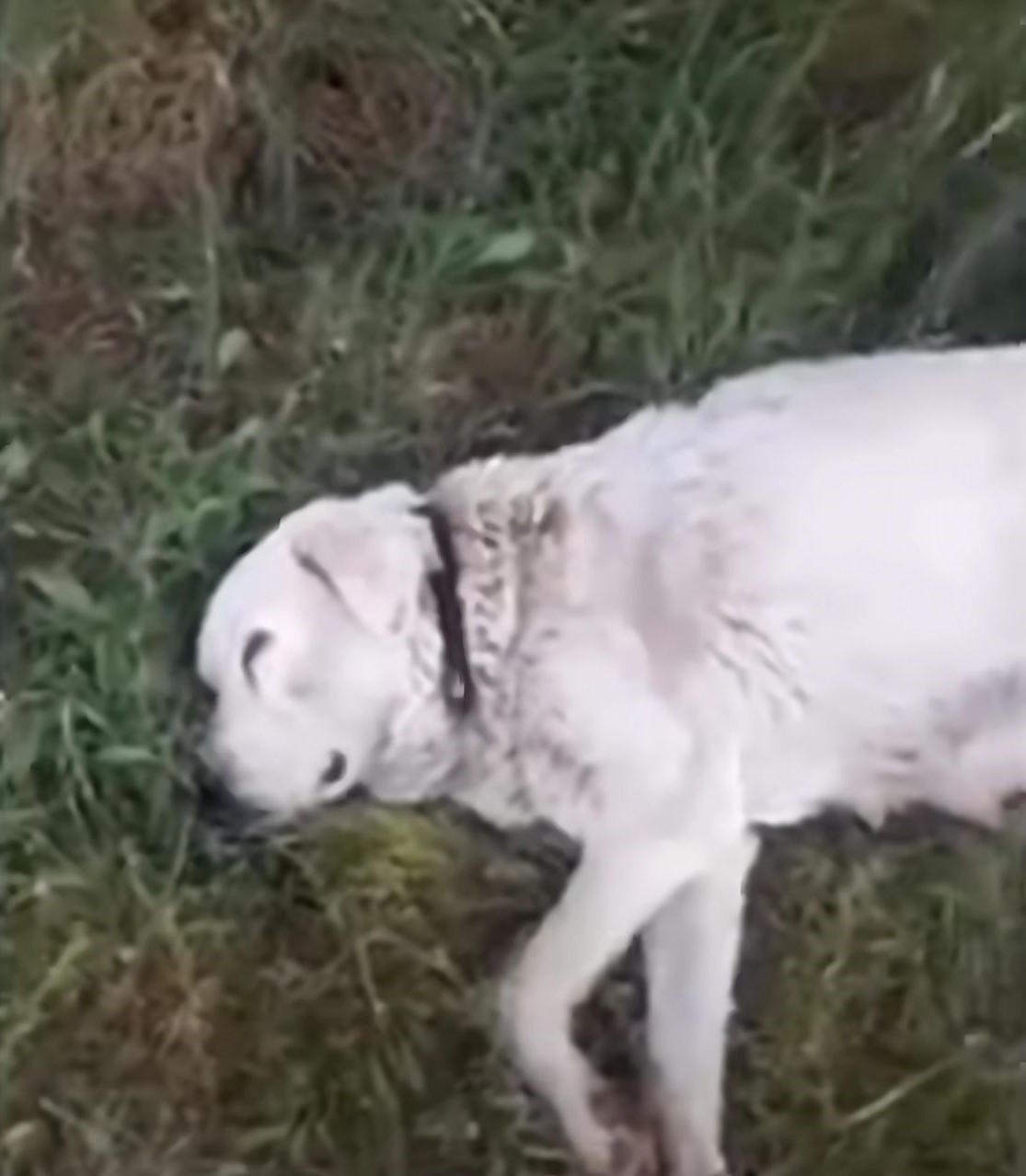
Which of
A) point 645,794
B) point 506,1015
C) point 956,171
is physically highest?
point 956,171

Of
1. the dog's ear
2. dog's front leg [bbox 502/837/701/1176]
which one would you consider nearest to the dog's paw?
dog's front leg [bbox 502/837/701/1176]

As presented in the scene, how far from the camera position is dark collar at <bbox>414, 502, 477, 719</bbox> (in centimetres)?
127

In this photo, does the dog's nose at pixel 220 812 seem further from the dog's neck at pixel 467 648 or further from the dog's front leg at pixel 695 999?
the dog's front leg at pixel 695 999

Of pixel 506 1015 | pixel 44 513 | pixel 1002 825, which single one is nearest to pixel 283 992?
pixel 506 1015

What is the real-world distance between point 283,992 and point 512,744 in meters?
0.17

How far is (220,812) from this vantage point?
4.12 feet

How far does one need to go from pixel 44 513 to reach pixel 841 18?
0.49 meters

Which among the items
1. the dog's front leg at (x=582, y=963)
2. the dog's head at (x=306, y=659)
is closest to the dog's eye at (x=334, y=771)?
the dog's head at (x=306, y=659)

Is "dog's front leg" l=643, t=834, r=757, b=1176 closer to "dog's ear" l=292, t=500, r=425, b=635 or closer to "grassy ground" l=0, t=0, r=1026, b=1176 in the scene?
"grassy ground" l=0, t=0, r=1026, b=1176

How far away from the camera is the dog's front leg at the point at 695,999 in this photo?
1272 millimetres

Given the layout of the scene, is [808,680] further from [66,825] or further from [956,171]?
[66,825]

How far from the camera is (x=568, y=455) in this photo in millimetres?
1286

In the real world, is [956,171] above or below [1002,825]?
above

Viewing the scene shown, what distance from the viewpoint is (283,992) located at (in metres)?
1.25
